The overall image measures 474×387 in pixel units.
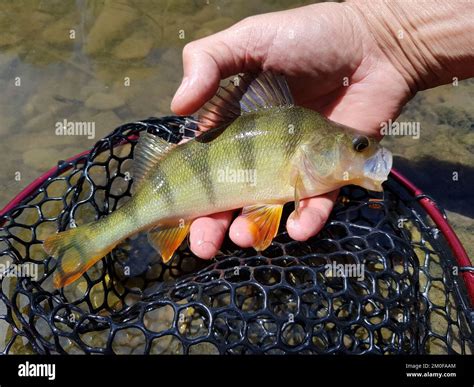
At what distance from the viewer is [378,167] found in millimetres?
3010

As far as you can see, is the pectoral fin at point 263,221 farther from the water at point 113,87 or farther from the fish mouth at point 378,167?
the water at point 113,87

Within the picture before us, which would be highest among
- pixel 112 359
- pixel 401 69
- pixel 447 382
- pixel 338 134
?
pixel 401 69

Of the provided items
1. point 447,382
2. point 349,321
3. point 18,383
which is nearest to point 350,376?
point 349,321

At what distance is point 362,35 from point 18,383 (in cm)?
334

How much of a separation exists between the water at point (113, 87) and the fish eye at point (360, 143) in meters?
1.45

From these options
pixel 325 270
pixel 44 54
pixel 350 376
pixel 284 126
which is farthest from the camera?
pixel 44 54

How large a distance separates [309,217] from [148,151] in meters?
1.13

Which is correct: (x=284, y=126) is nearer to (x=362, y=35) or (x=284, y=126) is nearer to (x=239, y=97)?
(x=239, y=97)

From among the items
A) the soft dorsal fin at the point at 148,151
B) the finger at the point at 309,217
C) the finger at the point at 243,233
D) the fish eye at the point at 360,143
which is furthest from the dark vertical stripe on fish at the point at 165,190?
the fish eye at the point at 360,143

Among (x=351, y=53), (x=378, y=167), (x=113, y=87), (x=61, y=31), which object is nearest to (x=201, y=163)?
(x=378, y=167)

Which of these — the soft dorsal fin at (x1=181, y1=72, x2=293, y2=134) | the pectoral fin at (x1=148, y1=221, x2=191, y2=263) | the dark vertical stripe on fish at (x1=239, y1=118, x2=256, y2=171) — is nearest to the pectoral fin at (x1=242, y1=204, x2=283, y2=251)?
the dark vertical stripe on fish at (x1=239, y1=118, x2=256, y2=171)

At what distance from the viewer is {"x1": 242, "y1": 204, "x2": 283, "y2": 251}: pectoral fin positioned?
294 centimetres

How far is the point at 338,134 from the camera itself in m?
3.07

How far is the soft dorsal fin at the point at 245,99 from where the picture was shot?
306 cm
